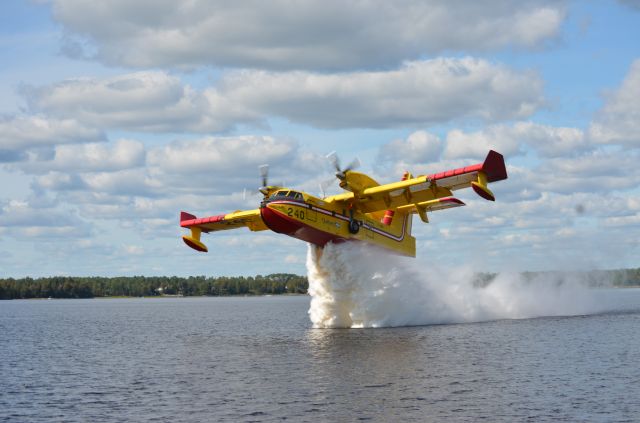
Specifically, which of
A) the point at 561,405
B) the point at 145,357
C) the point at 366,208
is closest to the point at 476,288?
the point at 366,208

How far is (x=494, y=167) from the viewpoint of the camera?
3750 centimetres

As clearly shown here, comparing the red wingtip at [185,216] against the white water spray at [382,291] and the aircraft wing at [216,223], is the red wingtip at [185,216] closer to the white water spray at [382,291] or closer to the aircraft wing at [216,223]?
the aircraft wing at [216,223]

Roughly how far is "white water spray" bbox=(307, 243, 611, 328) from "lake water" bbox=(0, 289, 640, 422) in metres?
1.56

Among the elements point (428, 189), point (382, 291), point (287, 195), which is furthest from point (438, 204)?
point (287, 195)

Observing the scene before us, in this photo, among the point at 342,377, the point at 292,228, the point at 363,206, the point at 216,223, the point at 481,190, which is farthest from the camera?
the point at 216,223

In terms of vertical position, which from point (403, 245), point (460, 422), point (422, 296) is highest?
point (403, 245)

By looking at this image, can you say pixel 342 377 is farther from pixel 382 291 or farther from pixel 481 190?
pixel 382 291

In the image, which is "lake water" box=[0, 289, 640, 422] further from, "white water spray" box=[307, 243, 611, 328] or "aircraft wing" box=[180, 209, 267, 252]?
"aircraft wing" box=[180, 209, 267, 252]

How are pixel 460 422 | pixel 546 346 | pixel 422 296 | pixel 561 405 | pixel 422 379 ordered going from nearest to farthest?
1. pixel 460 422
2. pixel 561 405
3. pixel 422 379
4. pixel 546 346
5. pixel 422 296

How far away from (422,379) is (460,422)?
23.4 ft

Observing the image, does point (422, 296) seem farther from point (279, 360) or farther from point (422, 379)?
point (422, 379)

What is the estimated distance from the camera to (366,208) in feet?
149

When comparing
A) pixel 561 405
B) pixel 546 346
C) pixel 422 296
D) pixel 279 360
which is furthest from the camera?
pixel 422 296

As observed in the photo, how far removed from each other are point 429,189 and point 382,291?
27.1ft
